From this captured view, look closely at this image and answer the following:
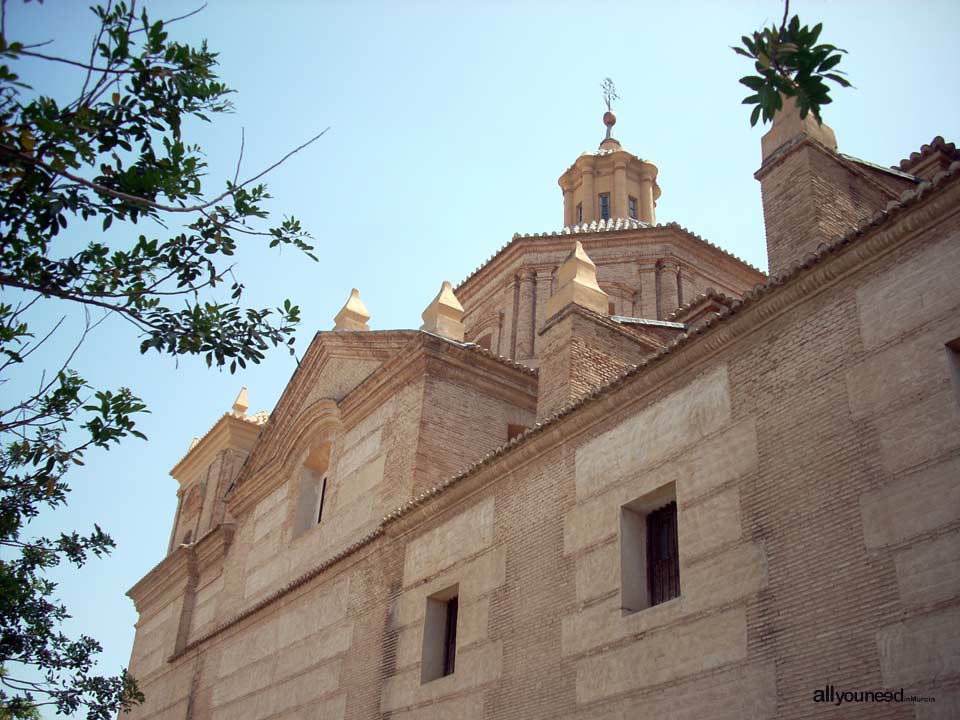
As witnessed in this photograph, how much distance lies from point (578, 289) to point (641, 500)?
147 inches

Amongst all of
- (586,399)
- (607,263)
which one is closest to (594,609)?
(586,399)

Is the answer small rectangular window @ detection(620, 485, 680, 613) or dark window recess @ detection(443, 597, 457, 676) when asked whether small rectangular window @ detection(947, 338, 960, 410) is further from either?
dark window recess @ detection(443, 597, 457, 676)

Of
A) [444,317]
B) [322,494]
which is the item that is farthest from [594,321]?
[322,494]

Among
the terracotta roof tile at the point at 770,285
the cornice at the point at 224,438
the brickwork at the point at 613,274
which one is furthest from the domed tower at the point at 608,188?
the terracotta roof tile at the point at 770,285

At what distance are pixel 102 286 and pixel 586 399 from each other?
5072 mm

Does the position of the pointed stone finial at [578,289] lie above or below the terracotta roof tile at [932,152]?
below

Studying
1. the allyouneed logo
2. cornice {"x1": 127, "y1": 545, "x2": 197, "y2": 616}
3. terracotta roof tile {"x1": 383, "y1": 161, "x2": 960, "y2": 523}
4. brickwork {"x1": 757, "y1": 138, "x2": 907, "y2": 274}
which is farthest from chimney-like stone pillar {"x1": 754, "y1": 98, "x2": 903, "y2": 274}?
cornice {"x1": 127, "y1": 545, "x2": 197, "y2": 616}

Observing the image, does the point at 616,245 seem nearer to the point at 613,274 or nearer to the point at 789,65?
the point at 613,274

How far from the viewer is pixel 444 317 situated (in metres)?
14.8

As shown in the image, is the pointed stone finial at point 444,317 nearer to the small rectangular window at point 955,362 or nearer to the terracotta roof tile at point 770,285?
the terracotta roof tile at point 770,285

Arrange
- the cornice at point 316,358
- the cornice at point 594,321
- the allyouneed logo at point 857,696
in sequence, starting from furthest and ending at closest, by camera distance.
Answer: the cornice at point 316,358
the cornice at point 594,321
the allyouneed logo at point 857,696

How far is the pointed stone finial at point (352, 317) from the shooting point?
1711 cm

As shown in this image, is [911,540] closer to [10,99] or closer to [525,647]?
[525,647]

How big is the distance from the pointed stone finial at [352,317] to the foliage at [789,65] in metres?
12.8
